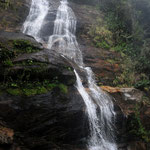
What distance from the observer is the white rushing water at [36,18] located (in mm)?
14617

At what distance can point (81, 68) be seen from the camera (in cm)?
1161

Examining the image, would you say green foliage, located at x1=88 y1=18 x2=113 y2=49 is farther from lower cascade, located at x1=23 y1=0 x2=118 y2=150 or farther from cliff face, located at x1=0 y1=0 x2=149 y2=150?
cliff face, located at x1=0 y1=0 x2=149 y2=150

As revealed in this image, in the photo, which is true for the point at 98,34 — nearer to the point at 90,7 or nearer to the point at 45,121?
the point at 90,7

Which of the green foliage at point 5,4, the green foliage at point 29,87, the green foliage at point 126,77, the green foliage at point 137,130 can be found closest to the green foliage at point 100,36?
the green foliage at point 126,77

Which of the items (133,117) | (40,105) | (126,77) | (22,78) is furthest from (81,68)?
(40,105)

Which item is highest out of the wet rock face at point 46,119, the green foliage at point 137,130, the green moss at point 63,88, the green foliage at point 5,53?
the green foliage at point 5,53

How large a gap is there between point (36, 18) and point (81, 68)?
8114mm

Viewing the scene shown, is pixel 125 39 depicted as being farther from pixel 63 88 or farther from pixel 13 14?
pixel 63 88

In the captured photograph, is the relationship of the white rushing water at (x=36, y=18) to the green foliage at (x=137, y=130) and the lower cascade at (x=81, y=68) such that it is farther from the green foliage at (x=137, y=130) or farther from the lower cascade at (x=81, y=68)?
the green foliage at (x=137, y=130)

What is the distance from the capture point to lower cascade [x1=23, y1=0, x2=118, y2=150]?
8031 mm

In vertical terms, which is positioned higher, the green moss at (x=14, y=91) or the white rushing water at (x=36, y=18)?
the white rushing water at (x=36, y=18)

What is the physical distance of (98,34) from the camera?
54.0 feet

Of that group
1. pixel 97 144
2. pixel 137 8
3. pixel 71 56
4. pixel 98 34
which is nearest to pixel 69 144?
pixel 97 144

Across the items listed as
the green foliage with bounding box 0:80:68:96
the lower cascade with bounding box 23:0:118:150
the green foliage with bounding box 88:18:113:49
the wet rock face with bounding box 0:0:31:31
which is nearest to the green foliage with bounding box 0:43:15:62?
the green foliage with bounding box 0:80:68:96
